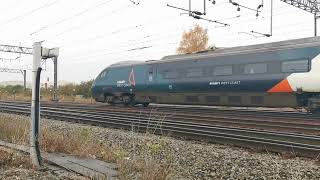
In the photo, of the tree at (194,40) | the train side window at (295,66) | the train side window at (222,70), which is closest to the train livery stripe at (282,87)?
the train side window at (295,66)

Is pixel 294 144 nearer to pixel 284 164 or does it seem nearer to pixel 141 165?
pixel 284 164

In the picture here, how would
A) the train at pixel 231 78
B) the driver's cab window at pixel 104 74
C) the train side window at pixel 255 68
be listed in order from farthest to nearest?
the driver's cab window at pixel 104 74 < the train side window at pixel 255 68 < the train at pixel 231 78

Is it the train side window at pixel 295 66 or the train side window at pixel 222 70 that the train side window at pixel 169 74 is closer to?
the train side window at pixel 222 70

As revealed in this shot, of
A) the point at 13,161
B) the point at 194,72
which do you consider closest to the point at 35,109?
the point at 13,161

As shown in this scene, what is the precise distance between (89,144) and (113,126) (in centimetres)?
592

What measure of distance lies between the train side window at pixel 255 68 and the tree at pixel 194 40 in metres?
33.1

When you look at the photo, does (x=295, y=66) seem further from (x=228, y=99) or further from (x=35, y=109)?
(x=35, y=109)

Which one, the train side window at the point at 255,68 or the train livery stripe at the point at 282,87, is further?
the train side window at the point at 255,68

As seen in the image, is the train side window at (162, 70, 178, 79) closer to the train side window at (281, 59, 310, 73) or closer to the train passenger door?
the train passenger door

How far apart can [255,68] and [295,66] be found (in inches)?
86.0

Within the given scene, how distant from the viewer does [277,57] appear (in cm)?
1984

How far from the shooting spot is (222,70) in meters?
22.5

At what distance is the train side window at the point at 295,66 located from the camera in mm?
18719

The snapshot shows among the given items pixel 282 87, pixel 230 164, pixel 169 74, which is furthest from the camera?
pixel 169 74
